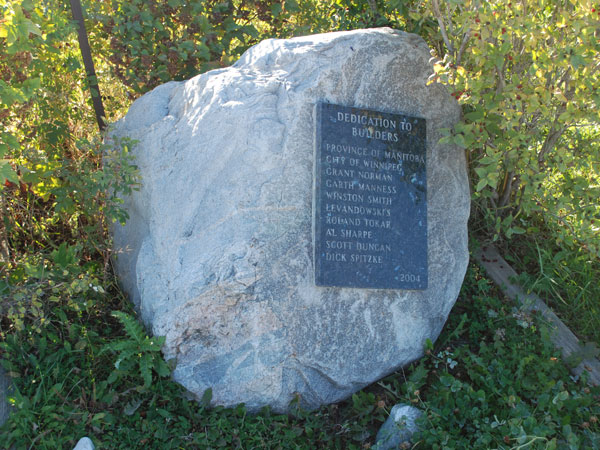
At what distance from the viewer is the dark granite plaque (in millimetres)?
3184

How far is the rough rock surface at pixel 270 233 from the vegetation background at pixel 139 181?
0.51ft

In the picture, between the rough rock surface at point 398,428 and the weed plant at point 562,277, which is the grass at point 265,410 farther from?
the weed plant at point 562,277

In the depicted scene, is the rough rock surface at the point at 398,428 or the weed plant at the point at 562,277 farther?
the weed plant at the point at 562,277

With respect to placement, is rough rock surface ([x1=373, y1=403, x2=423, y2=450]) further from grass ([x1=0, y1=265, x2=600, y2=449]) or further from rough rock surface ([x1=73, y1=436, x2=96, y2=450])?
rough rock surface ([x1=73, y1=436, x2=96, y2=450])

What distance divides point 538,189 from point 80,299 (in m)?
2.86

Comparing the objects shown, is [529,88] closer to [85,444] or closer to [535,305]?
[535,305]

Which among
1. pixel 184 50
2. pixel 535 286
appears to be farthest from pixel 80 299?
pixel 535 286

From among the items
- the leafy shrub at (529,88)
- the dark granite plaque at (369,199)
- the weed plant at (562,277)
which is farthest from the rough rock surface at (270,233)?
the weed plant at (562,277)

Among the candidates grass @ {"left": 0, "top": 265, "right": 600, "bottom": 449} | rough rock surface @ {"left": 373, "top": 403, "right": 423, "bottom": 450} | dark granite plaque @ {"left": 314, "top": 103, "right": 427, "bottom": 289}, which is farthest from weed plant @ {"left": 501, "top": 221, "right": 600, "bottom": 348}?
rough rock surface @ {"left": 373, "top": 403, "right": 423, "bottom": 450}

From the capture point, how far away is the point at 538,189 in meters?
3.54

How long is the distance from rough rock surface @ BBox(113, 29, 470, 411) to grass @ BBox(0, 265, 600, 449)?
14 cm

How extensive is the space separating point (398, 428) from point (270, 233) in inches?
47.4

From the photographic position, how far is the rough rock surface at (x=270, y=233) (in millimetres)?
2986

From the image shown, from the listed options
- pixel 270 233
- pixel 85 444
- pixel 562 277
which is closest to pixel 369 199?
pixel 270 233
